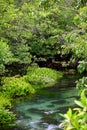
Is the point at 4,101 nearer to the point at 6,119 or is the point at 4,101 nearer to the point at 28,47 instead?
the point at 6,119

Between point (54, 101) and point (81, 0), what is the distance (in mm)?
9198

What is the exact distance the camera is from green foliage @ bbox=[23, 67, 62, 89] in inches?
807

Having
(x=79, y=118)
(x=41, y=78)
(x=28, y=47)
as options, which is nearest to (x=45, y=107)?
(x=41, y=78)

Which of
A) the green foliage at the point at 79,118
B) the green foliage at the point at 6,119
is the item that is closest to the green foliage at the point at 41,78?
the green foliage at the point at 6,119

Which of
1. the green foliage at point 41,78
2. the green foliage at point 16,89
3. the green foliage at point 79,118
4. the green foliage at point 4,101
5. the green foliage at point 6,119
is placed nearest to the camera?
the green foliage at point 79,118

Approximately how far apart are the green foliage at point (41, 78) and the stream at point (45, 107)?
3.34 ft

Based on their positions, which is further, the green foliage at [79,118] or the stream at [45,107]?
the stream at [45,107]

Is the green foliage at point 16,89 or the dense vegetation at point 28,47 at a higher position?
the dense vegetation at point 28,47

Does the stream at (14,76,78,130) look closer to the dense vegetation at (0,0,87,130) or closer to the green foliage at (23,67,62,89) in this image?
the dense vegetation at (0,0,87,130)

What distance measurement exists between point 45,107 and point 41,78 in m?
6.58

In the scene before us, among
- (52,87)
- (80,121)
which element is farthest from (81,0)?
(52,87)

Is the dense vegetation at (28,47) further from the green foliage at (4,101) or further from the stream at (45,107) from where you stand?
the stream at (45,107)

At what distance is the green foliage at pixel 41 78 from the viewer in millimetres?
20500

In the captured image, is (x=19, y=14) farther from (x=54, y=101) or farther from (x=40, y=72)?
(x=54, y=101)
